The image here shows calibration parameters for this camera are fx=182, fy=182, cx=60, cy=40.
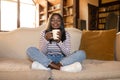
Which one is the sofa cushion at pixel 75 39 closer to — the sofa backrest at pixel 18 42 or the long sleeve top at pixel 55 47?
the sofa backrest at pixel 18 42

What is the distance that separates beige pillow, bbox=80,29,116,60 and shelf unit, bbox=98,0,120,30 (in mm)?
2553

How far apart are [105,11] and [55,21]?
330cm

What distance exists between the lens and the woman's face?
71.1 inches

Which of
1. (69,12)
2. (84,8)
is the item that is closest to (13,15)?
(69,12)

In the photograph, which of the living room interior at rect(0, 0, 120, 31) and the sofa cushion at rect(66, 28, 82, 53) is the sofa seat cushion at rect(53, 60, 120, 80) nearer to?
the sofa cushion at rect(66, 28, 82, 53)

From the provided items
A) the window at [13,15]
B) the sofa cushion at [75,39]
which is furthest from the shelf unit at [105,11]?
the window at [13,15]

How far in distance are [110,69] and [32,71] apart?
64 centimetres

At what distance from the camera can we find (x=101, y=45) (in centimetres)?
202

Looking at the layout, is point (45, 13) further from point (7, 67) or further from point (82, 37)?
point (7, 67)

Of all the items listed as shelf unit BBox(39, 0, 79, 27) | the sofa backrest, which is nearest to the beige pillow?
the sofa backrest

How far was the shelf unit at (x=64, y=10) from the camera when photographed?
4.93 m

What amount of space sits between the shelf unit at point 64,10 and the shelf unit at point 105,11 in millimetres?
628

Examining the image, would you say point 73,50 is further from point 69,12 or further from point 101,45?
point 69,12

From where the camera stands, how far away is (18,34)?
7.07 ft
